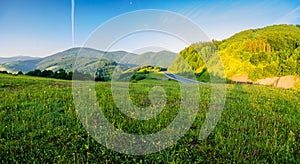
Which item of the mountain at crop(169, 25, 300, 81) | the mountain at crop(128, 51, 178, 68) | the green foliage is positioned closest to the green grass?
the mountain at crop(128, 51, 178, 68)

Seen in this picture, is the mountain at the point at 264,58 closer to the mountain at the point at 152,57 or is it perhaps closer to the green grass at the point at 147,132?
the mountain at the point at 152,57

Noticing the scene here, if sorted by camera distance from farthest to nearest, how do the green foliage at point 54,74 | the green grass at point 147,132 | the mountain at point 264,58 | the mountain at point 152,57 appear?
the green foliage at point 54,74 → the mountain at point 264,58 → the mountain at point 152,57 → the green grass at point 147,132

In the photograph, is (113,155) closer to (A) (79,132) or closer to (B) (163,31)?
(A) (79,132)

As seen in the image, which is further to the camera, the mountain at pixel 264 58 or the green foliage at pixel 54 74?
the green foliage at pixel 54 74

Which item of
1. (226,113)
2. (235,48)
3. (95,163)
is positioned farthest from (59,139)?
(235,48)

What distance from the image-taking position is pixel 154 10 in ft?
20.7

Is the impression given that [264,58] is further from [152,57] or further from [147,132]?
[147,132]

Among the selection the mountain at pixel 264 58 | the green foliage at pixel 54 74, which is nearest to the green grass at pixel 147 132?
the mountain at pixel 264 58

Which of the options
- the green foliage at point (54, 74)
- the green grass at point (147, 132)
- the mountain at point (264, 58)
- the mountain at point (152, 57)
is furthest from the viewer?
the green foliage at point (54, 74)

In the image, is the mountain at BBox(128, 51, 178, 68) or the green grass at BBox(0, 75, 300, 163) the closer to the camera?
the green grass at BBox(0, 75, 300, 163)

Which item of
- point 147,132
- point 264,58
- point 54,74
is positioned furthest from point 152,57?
point 54,74

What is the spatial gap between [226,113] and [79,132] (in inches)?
214

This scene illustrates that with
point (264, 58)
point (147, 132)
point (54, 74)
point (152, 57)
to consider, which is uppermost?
point (264, 58)

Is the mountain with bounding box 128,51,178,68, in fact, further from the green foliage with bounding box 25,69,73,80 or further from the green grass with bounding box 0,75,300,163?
the green foliage with bounding box 25,69,73,80
